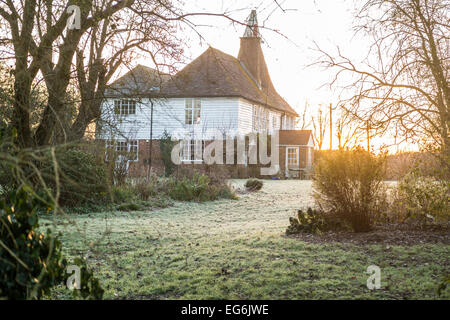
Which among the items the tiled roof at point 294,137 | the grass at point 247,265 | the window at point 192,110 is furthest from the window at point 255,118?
the grass at point 247,265

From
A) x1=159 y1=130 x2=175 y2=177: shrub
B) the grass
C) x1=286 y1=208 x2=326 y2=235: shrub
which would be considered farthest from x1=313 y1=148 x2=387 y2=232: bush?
x1=159 y1=130 x2=175 y2=177: shrub

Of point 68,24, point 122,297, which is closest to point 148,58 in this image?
point 68,24

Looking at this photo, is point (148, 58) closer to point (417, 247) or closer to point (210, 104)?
point (417, 247)

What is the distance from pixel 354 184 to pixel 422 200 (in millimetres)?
1449

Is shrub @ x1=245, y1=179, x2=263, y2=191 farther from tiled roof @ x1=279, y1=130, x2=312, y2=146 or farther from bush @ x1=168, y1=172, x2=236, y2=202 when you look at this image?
tiled roof @ x1=279, y1=130, x2=312, y2=146

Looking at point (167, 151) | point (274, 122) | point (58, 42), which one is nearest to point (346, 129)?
point (58, 42)

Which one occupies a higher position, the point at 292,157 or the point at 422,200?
the point at 292,157

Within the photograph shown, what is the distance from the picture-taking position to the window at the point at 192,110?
30.7 meters

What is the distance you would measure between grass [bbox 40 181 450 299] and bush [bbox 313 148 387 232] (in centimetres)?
100

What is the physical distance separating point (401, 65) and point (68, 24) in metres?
5.72

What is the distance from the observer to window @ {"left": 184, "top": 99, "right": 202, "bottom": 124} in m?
30.7

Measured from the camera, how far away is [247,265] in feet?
18.3

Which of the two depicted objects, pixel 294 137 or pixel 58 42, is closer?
pixel 58 42

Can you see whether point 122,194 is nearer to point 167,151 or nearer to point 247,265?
point 247,265
